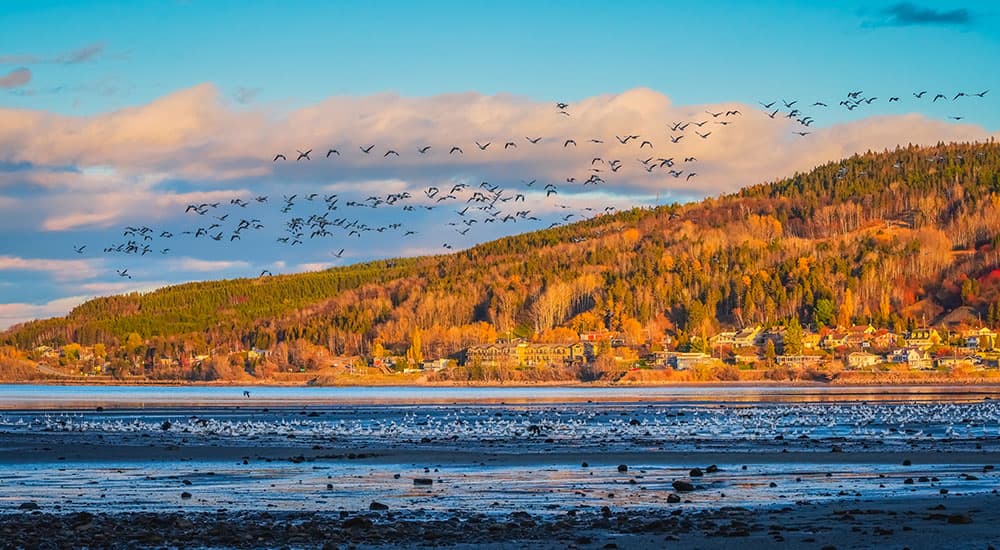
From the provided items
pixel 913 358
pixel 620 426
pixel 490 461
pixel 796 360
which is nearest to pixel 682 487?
pixel 490 461

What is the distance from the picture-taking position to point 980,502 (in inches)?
946

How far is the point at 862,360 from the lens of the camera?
18038 centimetres

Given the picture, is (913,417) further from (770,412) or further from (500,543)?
(500,543)

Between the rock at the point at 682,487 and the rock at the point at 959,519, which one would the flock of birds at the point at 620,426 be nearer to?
the rock at the point at 682,487

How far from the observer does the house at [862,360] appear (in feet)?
582

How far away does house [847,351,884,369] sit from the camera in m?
177

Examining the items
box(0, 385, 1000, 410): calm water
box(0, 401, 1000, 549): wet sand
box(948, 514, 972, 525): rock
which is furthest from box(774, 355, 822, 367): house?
box(948, 514, 972, 525): rock

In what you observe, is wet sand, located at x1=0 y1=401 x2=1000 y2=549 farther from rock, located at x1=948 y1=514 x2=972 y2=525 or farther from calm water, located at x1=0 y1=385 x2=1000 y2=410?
calm water, located at x1=0 y1=385 x2=1000 y2=410

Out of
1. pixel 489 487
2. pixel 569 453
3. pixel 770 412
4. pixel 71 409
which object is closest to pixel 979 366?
pixel 770 412

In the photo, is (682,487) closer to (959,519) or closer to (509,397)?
(959,519)

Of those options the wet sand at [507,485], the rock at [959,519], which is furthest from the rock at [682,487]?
the rock at [959,519]

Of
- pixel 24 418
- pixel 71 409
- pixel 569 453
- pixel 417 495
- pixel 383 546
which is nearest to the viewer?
pixel 383 546

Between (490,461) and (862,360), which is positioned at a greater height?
(862,360)

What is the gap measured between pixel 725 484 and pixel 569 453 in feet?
35.5
